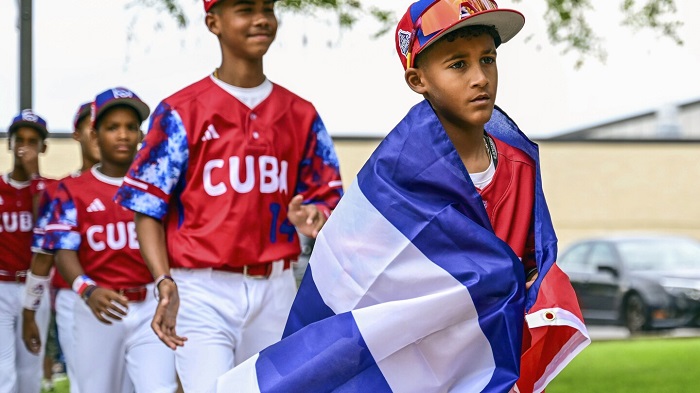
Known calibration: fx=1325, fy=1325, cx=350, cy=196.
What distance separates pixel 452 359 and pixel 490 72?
963mm

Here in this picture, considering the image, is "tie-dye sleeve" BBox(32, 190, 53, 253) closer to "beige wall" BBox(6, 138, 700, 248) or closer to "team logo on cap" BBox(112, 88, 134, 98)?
"team logo on cap" BBox(112, 88, 134, 98)

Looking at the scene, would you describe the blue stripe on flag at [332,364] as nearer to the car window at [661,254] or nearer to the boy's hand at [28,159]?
the boy's hand at [28,159]

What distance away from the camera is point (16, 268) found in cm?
948

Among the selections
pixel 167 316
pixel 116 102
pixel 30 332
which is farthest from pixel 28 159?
pixel 167 316

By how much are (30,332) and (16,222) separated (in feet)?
2.90

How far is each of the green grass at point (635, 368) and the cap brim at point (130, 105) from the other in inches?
226

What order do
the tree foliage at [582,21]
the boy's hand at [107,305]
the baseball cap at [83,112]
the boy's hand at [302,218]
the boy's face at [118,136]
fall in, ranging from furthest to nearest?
the tree foliage at [582,21]
the baseball cap at [83,112]
the boy's face at [118,136]
the boy's hand at [107,305]
the boy's hand at [302,218]

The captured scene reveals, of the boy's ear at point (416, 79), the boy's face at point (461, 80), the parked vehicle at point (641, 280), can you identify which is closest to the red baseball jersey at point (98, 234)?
the boy's ear at point (416, 79)

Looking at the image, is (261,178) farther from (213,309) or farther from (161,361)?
(161,361)

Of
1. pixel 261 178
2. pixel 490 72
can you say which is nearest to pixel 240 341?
pixel 261 178

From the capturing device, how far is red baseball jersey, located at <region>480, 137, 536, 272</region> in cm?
436

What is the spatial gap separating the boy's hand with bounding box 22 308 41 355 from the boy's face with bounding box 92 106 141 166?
1.67m

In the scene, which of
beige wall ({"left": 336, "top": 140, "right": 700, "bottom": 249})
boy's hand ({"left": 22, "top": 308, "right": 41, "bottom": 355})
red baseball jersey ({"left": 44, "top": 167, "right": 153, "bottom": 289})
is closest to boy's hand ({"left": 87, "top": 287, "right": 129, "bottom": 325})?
red baseball jersey ({"left": 44, "top": 167, "right": 153, "bottom": 289})

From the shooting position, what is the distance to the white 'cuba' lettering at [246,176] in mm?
5559
